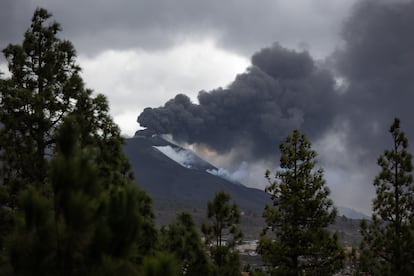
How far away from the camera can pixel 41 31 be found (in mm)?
19328

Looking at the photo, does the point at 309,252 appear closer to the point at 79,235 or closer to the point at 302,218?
the point at 302,218

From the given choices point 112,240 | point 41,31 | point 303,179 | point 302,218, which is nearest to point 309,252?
point 302,218

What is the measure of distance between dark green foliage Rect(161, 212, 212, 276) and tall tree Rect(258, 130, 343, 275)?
6.63m

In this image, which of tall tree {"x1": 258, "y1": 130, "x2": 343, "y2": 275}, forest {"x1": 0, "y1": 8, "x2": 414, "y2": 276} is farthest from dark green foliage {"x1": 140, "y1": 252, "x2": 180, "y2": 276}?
tall tree {"x1": 258, "y1": 130, "x2": 343, "y2": 275}

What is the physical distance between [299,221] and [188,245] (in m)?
9.04

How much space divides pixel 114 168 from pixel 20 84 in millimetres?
5198

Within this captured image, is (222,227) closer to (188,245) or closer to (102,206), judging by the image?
(188,245)

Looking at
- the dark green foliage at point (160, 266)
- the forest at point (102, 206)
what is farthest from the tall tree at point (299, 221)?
the dark green foliage at point (160, 266)

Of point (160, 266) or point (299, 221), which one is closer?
point (160, 266)

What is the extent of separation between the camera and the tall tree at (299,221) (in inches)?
1050

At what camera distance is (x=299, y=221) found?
27.9 metres

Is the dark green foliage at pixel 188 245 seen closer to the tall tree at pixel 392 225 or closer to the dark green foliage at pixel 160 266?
the tall tree at pixel 392 225

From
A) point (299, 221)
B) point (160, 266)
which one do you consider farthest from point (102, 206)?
point (299, 221)

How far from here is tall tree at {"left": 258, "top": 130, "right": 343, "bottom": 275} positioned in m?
26.7
